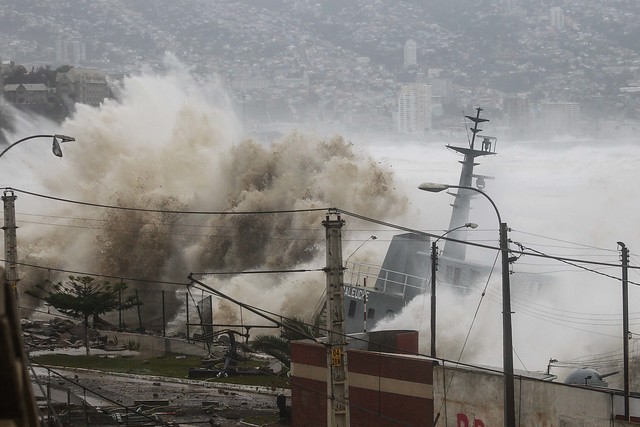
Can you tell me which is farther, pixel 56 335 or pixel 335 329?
pixel 56 335

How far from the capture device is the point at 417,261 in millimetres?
34250

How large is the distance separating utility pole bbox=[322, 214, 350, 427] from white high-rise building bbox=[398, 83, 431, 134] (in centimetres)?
13131

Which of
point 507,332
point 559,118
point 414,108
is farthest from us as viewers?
point 414,108

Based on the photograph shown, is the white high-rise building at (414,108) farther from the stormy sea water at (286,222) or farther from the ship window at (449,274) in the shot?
the ship window at (449,274)

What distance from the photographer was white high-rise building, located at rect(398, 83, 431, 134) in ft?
494

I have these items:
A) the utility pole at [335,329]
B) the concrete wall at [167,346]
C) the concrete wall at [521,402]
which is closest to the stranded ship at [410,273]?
the concrete wall at [167,346]

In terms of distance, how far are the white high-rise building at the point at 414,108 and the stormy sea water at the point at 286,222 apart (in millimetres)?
69196

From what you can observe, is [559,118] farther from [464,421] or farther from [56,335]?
[464,421]

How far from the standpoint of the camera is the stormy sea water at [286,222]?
32969mm

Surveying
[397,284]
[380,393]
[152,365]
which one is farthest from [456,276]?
[152,365]

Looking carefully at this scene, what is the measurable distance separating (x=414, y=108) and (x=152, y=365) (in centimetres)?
12942

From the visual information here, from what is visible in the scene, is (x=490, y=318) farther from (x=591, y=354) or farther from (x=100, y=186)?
(x=100, y=186)

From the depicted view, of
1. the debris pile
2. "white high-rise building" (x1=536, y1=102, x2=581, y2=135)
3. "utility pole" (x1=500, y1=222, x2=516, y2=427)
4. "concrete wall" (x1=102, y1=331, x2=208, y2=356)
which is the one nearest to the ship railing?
"concrete wall" (x1=102, y1=331, x2=208, y2=356)

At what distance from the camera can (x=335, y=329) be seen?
15.2 meters
